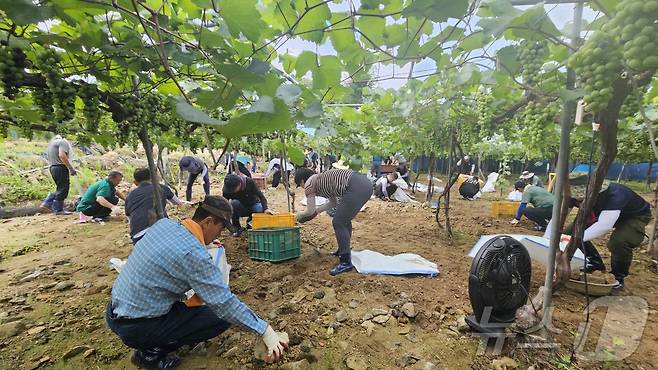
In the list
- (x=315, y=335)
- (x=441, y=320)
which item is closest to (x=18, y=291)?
(x=315, y=335)

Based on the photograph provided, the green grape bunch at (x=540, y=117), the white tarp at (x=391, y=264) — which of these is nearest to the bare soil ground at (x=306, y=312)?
the white tarp at (x=391, y=264)

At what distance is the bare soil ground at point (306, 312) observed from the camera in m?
2.29

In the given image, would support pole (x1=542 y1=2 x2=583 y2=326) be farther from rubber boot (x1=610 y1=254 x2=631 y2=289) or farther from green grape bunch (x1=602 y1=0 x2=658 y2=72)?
rubber boot (x1=610 y1=254 x2=631 y2=289)

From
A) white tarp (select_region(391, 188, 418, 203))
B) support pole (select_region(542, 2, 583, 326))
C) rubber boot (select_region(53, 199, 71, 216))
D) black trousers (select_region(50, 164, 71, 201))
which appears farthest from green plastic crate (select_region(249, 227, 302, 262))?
white tarp (select_region(391, 188, 418, 203))

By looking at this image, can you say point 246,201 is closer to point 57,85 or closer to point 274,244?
point 274,244

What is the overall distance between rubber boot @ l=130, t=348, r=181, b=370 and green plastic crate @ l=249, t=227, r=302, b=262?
197cm

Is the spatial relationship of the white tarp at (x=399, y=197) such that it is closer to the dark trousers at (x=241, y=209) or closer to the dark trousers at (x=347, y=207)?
the dark trousers at (x=241, y=209)

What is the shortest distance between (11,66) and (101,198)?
213 inches

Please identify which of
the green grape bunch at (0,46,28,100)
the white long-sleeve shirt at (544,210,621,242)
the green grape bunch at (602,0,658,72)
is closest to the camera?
the green grape bunch at (602,0,658,72)

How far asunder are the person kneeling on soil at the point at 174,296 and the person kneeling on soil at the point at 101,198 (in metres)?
4.42

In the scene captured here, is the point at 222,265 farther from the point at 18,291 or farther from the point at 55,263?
the point at 55,263

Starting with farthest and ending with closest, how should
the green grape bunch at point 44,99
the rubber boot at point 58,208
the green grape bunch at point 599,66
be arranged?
the rubber boot at point 58,208
the green grape bunch at point 44,99
the green grape bunch at point 599,66

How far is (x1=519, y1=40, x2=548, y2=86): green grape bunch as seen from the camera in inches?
67.6

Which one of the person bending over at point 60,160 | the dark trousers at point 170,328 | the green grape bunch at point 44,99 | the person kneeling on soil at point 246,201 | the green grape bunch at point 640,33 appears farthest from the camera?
the person bending over at point 60,160
